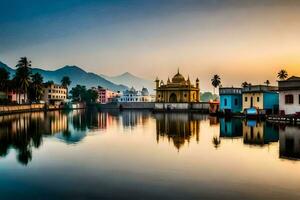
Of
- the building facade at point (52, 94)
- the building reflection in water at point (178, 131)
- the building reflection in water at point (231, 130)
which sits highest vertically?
the building facade at point (52, 94)

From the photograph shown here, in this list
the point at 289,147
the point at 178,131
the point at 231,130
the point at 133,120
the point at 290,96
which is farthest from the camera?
the point at 133,120

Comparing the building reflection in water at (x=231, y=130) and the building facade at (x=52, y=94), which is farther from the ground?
the building facade at (x=52, y=94)

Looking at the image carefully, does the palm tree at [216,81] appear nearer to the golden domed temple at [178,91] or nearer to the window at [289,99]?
the golden domed temple at [178,91]

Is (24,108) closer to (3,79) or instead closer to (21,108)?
(21,108)

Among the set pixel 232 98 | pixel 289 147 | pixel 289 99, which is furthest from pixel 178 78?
pixel 289 147

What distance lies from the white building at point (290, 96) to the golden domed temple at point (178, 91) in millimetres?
71428

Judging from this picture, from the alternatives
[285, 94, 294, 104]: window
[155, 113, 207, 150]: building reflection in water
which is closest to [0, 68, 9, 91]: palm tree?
[155, 113, 207, 150]: building reflection in water

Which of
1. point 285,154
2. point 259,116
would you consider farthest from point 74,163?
point 259,116

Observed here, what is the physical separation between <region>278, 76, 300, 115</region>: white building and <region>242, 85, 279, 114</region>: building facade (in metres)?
10.1

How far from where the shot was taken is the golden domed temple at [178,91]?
414 ft

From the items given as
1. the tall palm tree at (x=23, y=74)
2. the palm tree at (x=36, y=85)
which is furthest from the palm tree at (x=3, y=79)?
the palm tree at (x=36, y=85)

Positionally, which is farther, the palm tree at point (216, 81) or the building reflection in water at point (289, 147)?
the palm tree at point (216, 81)

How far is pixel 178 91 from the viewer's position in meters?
127

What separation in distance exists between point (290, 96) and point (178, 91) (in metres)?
75.1
